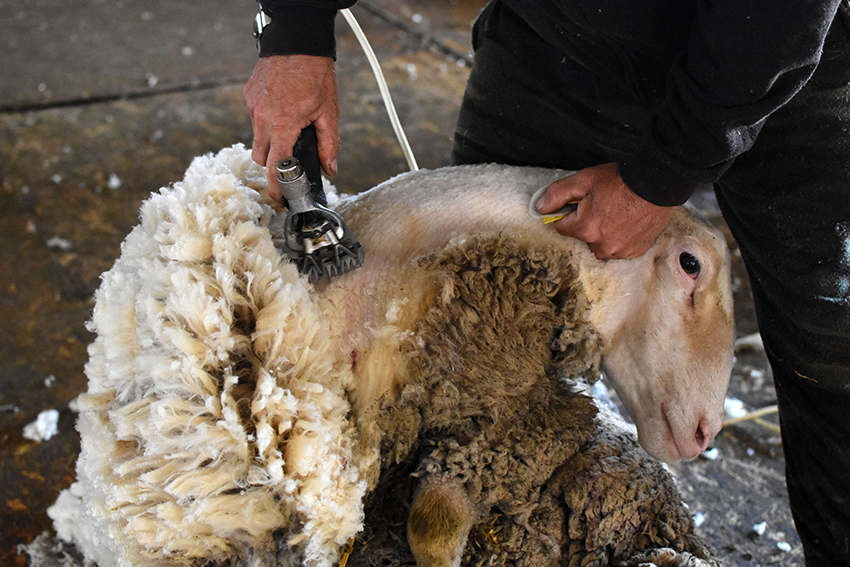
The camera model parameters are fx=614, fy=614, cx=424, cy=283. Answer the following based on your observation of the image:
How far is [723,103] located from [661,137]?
0.34ft

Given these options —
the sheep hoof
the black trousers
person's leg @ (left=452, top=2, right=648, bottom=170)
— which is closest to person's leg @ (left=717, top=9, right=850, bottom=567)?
the black trousers

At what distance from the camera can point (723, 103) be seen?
2.61 ft

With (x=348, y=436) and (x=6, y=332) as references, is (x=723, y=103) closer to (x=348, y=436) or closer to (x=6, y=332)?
(x=348, y=436)

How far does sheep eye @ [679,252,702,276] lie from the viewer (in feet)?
3.30

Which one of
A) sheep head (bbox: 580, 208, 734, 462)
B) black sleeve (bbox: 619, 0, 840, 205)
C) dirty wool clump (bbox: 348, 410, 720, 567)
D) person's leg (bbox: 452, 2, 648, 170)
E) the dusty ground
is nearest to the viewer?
black sleeve (bbox: 619, 0, 840, 205)

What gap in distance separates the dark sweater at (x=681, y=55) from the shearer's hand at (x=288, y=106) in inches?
1.1

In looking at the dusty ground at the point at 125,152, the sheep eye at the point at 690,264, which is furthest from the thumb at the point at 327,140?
the dusty ground at the point at 125,152

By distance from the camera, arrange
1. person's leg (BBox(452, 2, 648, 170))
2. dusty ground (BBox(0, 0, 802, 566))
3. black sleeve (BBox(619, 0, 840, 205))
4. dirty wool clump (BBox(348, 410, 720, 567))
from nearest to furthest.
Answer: black sleeve (BBox(619, 0, 840, 205)), dirty wool clump (BBox(348, 410, 720, 567)), person's leg (BBox(452, 2, 648, 170)), dusty ground (BBox(0, 0, 802, 566))

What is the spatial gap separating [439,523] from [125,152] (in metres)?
2.45

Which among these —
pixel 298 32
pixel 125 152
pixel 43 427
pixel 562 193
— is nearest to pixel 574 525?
pixel 562 193

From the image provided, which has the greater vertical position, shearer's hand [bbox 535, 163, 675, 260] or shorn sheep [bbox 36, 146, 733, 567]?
shearer's hand [bbox 535, 163, 675, 260]

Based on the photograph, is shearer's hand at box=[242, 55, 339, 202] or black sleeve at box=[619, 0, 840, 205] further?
shearer's hand at box=[242, 55, 339, 202]

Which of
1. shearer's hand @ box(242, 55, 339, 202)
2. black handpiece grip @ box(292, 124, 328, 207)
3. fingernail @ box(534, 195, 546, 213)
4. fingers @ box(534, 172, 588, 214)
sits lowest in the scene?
fingernail @ box(534, 195, 546, 213)

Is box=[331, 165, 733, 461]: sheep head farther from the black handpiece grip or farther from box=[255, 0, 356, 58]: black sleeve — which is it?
box=[255, 0, 356, 58]: black sleeve
